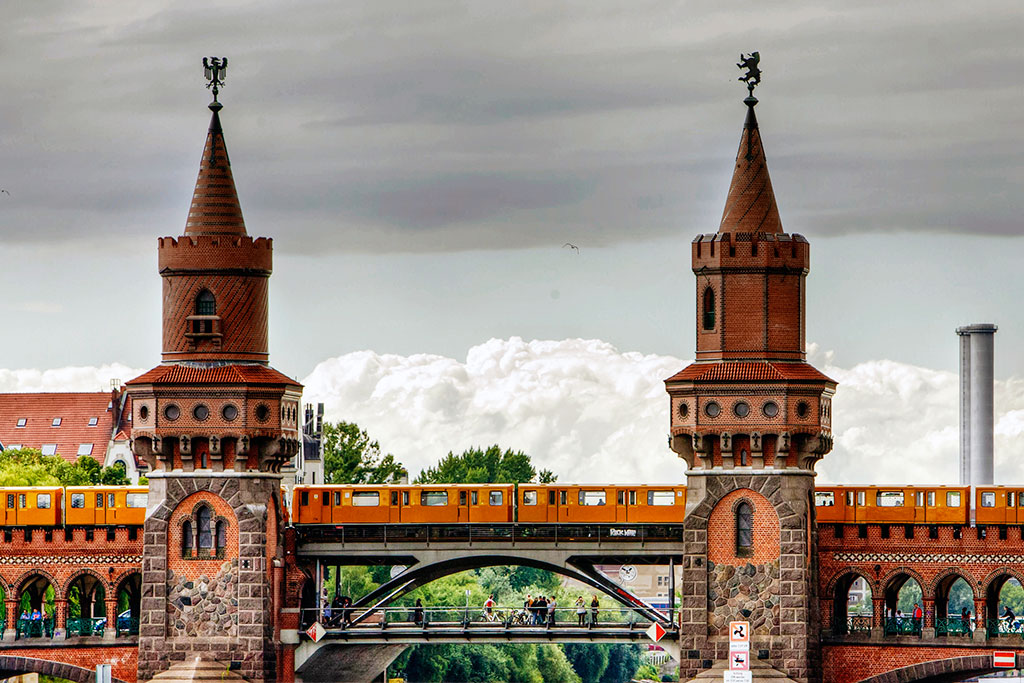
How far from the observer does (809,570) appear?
307 ft

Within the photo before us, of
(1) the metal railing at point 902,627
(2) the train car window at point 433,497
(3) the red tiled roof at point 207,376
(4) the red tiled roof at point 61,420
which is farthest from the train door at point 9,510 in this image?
(4) the red tiled roof at point 61,420

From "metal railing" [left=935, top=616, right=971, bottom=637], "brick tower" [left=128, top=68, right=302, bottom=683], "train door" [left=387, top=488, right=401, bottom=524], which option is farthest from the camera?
"train door" [left=387, top=488, right=401, bottom=524]

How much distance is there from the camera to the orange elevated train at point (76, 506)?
322ft

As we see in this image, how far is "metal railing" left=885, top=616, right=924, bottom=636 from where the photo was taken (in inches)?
3740

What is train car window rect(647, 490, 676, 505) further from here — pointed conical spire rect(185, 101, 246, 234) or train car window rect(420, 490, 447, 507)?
pointed conical spire rect(185, 101, 246, 234)

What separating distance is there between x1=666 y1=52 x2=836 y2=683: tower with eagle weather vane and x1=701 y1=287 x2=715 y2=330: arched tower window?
71 millimetres

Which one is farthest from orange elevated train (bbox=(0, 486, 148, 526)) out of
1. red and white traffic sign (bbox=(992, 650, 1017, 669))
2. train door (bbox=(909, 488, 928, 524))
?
red and white traffic sign (bbox=(992, 650, 1017, 669))

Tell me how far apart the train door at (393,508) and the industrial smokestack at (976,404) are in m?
58.3

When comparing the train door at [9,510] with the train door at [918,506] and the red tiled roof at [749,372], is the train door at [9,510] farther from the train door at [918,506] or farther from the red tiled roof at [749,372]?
the train door at [918,506]

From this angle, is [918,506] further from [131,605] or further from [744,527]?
[131,605]

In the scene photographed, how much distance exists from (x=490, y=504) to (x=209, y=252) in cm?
1456

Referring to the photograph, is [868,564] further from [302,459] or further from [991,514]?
[302,459]

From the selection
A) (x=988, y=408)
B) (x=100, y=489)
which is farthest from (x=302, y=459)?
(x=100, y=489)

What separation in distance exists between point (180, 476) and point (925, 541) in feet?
93.2
